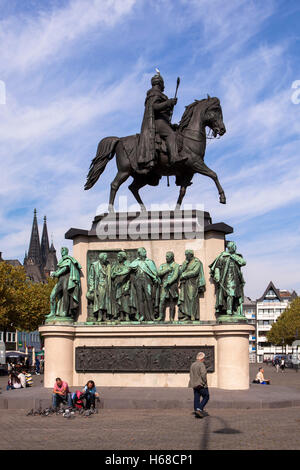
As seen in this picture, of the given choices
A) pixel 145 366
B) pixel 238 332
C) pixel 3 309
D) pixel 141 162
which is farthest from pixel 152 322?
pixel 3 309

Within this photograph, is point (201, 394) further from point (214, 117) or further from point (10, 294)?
point (10, 294)

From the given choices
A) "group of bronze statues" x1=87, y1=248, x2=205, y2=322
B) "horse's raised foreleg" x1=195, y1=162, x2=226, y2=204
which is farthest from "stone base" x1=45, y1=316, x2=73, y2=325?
"horse's raised foreleg" x1=195, y1=162, x2=226, y2=204

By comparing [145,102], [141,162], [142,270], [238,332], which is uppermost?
[145,102]

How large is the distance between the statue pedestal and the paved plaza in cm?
211

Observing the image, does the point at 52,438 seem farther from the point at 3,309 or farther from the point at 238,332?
the point at 3,309

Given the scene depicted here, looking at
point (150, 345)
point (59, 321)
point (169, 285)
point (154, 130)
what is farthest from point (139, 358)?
point (154, 130)

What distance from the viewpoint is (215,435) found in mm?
11391

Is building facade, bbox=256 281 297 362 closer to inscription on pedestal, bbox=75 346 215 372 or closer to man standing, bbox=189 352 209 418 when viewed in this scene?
inscription on pedestal, bbox=75 346 215 372

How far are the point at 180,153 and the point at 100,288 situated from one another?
16.7 ft

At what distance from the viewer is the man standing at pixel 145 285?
1930 cm

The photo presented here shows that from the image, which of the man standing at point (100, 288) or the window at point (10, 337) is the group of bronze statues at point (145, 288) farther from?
the window at point (10, 337)

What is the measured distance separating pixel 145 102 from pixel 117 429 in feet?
Answer: 41.0

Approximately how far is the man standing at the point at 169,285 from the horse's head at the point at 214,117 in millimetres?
4671

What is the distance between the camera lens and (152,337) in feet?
62.6
